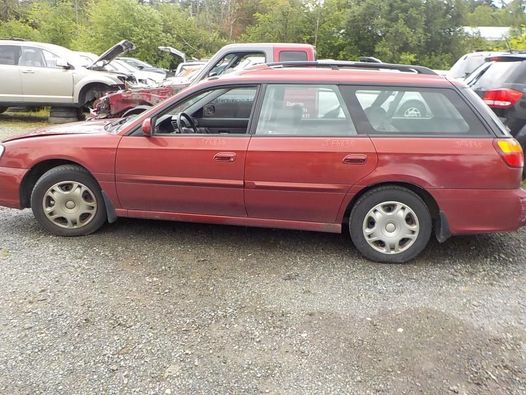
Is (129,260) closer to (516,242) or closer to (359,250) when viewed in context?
(359,250)

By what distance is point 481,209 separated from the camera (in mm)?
3600

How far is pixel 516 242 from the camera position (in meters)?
4.28

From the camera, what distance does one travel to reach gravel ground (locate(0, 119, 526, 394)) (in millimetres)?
2455

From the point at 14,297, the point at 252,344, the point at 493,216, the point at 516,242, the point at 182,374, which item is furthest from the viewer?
the point at 516,242

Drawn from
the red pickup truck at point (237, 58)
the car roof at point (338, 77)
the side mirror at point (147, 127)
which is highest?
the red pickup truck at point (237, 58)

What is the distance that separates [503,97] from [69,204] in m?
5.15

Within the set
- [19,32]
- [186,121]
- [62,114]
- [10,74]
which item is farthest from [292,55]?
[19,32]

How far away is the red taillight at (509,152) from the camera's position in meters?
3.52

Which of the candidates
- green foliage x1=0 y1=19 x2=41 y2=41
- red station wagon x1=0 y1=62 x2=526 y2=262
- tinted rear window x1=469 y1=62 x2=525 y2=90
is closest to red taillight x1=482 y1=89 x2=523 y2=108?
tinted rear window x1=469 y1=62 x2=525 y2=90

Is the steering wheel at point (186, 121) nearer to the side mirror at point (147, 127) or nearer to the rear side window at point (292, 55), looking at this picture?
the side mirror at point (147, 127)

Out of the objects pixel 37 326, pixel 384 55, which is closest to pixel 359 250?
pixel 37 326

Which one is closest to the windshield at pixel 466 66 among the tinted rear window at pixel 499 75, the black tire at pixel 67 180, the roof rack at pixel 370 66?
the tinted rear window at pixel 499 75

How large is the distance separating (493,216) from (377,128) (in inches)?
45.5

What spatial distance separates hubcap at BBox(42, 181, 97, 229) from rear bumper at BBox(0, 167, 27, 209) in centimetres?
28
